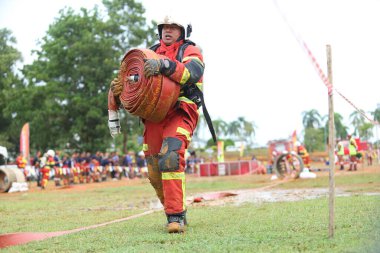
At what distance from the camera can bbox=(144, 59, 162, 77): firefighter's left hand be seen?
5.86 meters

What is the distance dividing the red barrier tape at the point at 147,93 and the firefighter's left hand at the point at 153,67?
0.15ft

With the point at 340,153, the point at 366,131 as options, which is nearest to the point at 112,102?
the point at 340,153

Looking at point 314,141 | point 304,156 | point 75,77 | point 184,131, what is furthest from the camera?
point 314,141

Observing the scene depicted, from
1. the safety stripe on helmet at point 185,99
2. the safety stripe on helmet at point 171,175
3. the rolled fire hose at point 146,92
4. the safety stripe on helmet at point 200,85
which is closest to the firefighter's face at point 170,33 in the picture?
the rolled fire hose at point 146,92

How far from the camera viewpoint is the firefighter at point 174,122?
19.7 ft

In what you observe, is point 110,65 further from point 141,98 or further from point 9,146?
point 141,98

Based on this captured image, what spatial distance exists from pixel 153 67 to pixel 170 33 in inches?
32.6

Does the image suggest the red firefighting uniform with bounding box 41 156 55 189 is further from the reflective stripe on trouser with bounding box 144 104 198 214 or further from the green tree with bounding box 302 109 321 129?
the green tree with bounding box 302 109 321 129

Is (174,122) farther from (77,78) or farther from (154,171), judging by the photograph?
(77,78)

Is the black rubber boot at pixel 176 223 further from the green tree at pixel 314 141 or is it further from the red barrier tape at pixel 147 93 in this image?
the green tree at pixel 314 141

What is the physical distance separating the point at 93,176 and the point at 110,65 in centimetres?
1119

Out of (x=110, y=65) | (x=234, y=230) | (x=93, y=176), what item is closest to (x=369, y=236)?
(x=234, y=230)

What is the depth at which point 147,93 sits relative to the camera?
5934 mm

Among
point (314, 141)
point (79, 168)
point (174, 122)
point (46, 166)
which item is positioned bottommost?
point (79, 168)
